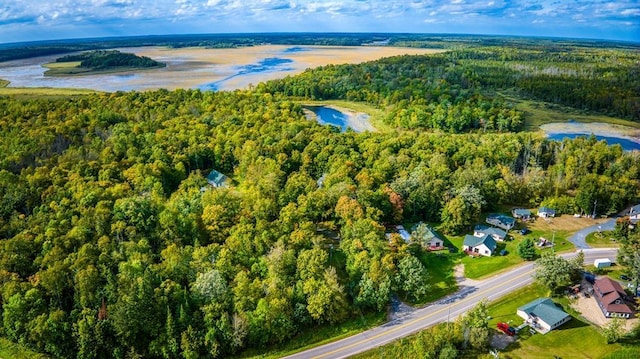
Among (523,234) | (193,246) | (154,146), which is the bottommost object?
(523,234)

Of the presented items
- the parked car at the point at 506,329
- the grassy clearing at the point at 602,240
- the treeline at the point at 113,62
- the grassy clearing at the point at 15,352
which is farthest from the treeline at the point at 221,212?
the treeline at the point at 113,62

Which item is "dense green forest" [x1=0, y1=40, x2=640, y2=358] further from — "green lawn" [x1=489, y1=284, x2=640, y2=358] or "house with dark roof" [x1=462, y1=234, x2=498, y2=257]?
"green lawn" [x1=489, y1=284, x2=640, y2=358]

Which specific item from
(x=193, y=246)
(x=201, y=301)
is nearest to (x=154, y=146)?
(x=193, y=246)

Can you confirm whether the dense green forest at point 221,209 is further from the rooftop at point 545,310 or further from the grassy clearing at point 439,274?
the rooftop at point 545,310

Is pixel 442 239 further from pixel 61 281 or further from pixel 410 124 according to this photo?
pixel 410 124

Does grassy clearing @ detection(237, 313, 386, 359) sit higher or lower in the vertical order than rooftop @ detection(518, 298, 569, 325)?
lower

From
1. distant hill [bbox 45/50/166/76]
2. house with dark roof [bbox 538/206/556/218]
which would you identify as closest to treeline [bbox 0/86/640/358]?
house with dark roof [bbox 538/206/556/218]

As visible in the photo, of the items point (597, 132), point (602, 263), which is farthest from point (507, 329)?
point (597, 132)
